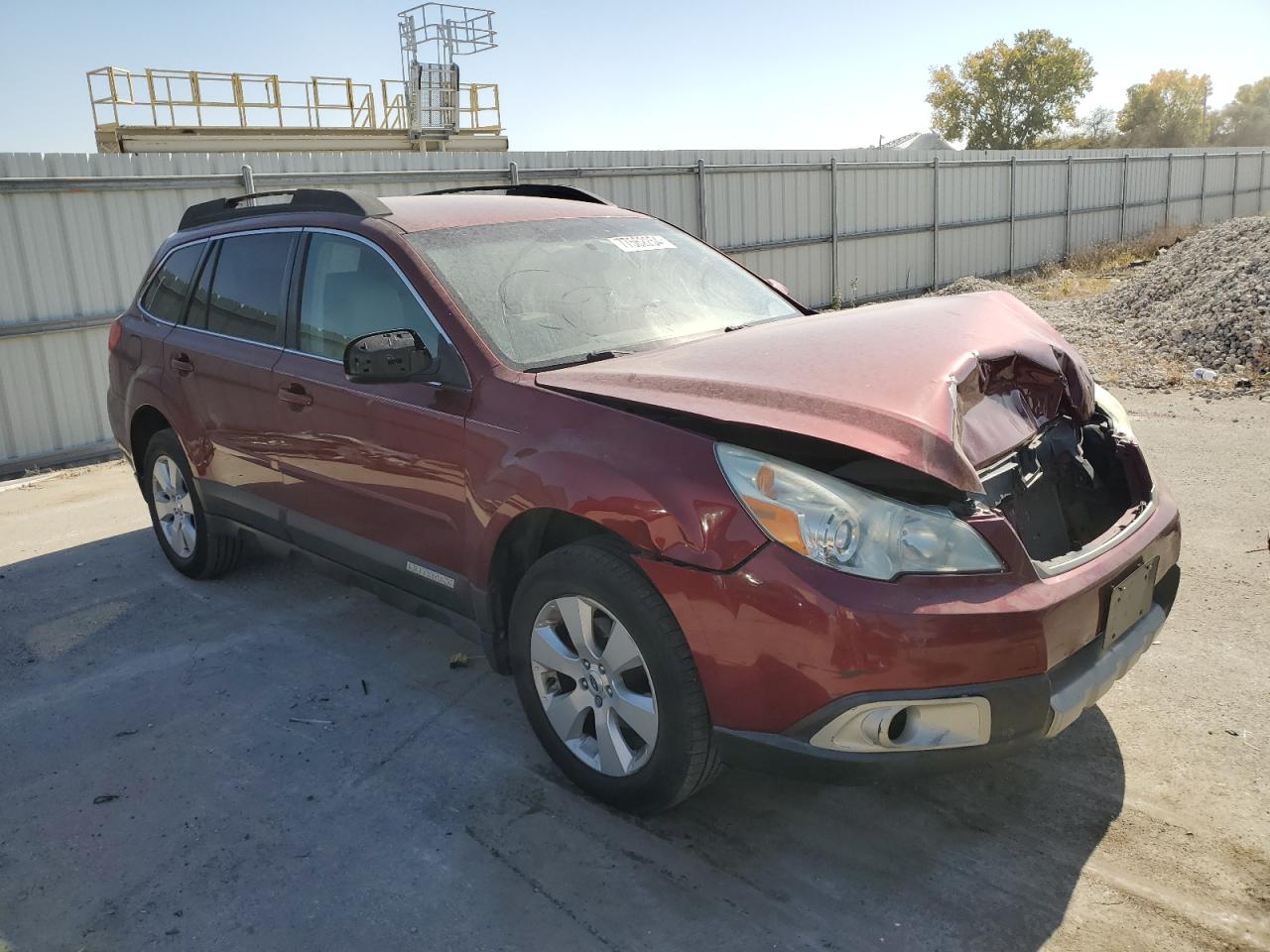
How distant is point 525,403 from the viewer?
312cm

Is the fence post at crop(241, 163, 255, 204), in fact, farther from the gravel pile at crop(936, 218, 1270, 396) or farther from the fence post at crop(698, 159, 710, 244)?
the gravel pile at crop(936, 218, 1270, 396)

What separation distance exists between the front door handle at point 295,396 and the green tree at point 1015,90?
67.7 meters

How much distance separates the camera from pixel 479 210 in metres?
4.09

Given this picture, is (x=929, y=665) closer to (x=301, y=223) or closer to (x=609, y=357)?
(x=609, y=357)

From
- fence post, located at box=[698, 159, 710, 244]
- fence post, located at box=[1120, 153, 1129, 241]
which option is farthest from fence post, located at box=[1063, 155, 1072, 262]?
fence post, located at box=[698, 159, 710, 244]

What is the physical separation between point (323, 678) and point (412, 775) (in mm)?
988

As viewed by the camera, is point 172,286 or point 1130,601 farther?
point 172,286

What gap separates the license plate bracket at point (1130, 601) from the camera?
109 inches

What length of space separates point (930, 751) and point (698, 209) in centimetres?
1303

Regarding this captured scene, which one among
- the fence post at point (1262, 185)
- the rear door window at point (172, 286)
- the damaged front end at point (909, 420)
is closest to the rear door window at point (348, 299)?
the damaged front end at point (909, 420)

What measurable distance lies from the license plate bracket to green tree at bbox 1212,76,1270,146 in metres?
100

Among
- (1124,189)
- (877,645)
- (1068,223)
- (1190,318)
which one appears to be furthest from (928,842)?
(1124,189)

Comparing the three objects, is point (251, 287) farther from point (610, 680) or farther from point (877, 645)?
point (877, 645)

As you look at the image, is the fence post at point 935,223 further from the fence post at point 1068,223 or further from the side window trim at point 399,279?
the side window trim at point 399,279
